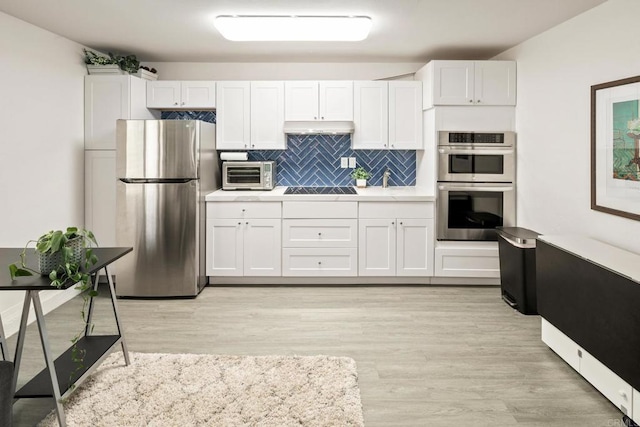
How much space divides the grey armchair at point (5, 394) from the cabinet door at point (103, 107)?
324cm

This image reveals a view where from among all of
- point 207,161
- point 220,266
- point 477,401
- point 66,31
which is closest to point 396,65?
point 207,161

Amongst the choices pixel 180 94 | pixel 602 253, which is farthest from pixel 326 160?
pixel 602 253

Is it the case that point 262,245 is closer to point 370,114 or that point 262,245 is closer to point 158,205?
point 158,205

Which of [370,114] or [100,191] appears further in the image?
[370,114]

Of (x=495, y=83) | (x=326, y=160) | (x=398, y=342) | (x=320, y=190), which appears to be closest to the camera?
(x=398, y=342)

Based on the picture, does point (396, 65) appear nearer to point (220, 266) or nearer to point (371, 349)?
point (220, 266)

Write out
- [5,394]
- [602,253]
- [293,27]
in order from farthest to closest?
[293,27], [602,253], [5,394]

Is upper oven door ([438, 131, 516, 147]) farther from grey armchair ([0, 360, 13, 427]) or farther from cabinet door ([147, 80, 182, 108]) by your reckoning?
grey armchair ([0, 360, 13, 427])

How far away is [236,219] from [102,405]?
2.45 m

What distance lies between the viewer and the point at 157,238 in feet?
14.3

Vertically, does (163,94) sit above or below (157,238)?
above

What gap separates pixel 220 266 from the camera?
4730 millimetres

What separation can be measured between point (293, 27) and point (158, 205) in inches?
77.4

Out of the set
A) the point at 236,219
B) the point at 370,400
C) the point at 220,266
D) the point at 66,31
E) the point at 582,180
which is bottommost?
the point at 370,400
